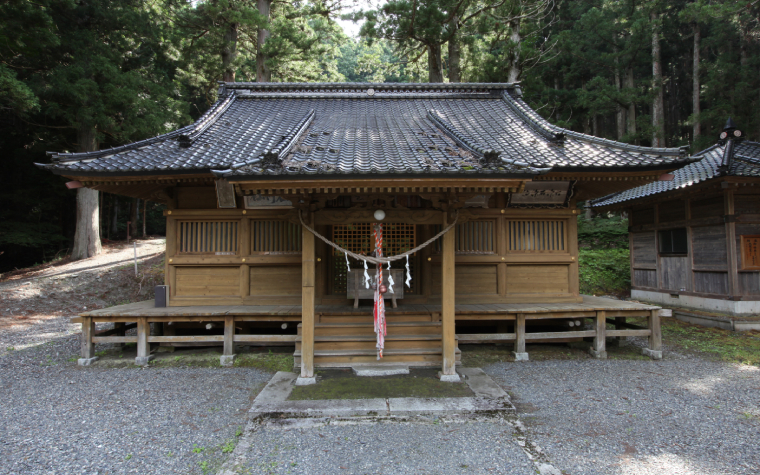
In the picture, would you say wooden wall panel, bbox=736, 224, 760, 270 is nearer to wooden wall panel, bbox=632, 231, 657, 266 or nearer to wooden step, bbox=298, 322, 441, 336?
wooden wall panel, bbox=632, 231, 657, 266

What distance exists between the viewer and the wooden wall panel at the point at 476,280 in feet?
24.3

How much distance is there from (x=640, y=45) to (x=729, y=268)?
49.4 ft

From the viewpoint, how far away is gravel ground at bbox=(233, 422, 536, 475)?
11.3ft

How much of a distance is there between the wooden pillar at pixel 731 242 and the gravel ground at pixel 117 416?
35.4 ft

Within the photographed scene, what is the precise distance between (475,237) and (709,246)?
6.80 meters

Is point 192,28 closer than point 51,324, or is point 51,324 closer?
point 51,324

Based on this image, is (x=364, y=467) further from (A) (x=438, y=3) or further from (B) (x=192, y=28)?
(B) (x=192, y=28)

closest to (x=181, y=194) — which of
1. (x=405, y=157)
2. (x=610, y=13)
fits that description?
(x=405, y=157)

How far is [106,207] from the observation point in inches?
917

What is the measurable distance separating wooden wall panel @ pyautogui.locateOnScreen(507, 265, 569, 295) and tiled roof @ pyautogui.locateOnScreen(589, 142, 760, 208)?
4.05 m

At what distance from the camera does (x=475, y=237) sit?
748 cm

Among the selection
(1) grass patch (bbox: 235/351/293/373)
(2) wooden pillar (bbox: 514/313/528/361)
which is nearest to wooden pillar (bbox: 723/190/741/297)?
(2) wooden pillar (bbox: 514/313/528/361)

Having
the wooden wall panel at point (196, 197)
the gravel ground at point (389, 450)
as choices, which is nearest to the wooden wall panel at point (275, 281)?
the wooden wall panel at point (196, 197)

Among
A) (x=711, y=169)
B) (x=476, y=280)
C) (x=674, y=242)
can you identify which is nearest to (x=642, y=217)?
(x=674, y=242)
